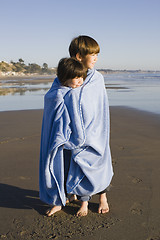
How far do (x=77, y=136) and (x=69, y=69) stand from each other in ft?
1.95

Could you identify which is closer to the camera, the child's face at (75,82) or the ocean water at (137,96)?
the child's face at (75,82)

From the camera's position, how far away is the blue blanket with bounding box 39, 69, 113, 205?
2248mm

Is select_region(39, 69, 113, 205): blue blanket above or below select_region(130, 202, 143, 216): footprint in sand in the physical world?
above

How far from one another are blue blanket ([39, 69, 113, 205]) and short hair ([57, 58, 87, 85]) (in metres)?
0.10

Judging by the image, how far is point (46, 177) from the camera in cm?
235

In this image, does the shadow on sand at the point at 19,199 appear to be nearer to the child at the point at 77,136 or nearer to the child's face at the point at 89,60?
the child at the point at 77,136

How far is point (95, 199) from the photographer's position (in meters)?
2.93

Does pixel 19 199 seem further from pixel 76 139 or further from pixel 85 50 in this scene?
pixel 85 50

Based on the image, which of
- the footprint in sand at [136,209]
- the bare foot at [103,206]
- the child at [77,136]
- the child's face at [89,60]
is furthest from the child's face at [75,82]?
the footprint in sand at [136,209]

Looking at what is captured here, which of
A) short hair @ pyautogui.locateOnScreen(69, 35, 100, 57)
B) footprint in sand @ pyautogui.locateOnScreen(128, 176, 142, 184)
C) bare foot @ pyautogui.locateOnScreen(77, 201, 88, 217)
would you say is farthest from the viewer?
footprint in sand @ pyautogui.locateOnScreen(128, 176, 142, 184)

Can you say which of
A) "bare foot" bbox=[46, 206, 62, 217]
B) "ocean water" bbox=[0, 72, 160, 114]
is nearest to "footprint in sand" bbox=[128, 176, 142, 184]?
"bare foot" bbox=[46, 206, 62, 217]

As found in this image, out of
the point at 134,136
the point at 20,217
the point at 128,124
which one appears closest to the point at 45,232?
the point at 20,217

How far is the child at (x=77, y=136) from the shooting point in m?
2.25

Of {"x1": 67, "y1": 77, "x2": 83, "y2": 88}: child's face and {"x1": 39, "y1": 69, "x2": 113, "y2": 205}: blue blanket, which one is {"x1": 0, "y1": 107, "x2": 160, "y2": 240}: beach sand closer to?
{"x1": 39, "y1": 69, "x2": 113, "y2": 205}: blue blanket
